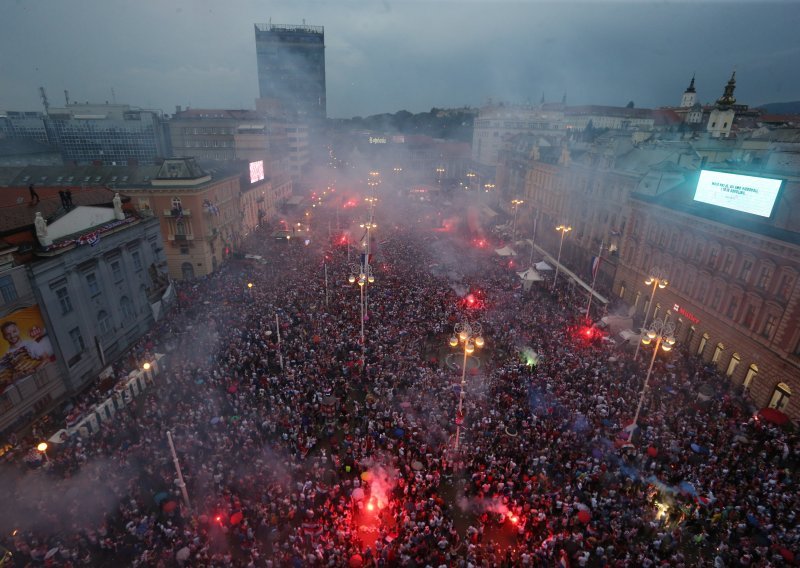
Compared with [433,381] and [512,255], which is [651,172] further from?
[433,381]

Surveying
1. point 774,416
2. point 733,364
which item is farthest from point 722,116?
point 774,416

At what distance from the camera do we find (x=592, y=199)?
142 ft

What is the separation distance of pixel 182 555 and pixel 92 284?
57.2 feet

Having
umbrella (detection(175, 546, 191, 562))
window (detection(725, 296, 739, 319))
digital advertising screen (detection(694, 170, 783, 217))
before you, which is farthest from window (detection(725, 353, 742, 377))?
umbrella (detection(175, 546, 191, 562))

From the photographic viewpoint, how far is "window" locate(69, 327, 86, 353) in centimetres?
2289

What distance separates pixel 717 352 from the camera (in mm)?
26219

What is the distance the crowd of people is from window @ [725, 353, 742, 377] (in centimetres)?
90

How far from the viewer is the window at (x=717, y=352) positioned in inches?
1014

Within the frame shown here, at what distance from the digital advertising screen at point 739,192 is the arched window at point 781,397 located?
30.5 feet

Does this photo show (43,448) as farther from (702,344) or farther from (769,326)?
(702,344)

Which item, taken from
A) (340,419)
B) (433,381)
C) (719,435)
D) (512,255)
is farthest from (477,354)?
(512,255)

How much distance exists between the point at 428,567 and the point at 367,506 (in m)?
3.50

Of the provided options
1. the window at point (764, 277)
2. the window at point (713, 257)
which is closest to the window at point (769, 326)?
the window at point (764, 277)

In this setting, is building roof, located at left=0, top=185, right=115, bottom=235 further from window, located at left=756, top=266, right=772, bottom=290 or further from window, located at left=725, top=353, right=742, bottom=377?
window, located at left=725, top=353, right=742, bottom=377
